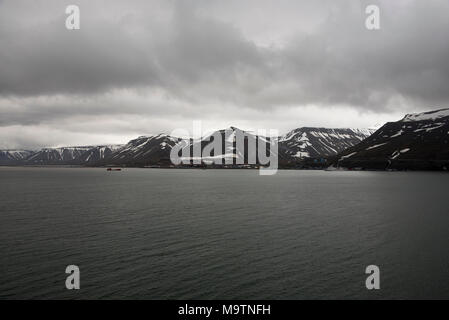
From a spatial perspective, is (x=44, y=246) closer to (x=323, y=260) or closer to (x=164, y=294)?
(x=164, y=294)

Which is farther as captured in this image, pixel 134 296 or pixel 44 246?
pixel 44 246

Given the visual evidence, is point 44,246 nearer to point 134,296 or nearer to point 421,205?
point 134,296

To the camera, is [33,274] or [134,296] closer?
[134,296]

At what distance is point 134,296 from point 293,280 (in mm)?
15747

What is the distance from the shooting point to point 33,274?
3153 cm

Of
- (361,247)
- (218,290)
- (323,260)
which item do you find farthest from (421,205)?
(218,290)

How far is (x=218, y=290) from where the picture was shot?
94.1 ft

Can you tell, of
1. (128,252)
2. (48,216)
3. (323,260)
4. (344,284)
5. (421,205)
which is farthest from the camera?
(421,205)
